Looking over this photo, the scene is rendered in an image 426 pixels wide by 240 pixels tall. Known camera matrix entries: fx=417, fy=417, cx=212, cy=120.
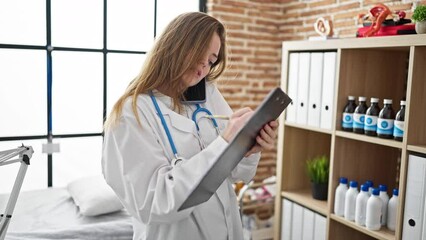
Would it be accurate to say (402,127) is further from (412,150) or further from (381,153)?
(381,153)

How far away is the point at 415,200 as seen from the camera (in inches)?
74.7

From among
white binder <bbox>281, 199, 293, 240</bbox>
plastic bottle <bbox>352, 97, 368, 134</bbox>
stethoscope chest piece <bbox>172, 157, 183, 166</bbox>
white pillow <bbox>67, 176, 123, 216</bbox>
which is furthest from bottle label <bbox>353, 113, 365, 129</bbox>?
white pillow <bbox>67, 176, 123, 216</bbox>

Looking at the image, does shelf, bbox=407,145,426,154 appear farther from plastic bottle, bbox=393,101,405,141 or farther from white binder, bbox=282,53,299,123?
white binder, bbox=282,53,299,123

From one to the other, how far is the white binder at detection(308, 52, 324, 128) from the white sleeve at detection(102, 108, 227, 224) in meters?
1.38

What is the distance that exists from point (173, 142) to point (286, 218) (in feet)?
5.37

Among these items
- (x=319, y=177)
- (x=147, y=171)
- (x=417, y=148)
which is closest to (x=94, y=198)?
(x=147, y=171)

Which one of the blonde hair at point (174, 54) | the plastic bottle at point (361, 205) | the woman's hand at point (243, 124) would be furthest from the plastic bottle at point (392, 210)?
the blonde hair at point (174, 54)

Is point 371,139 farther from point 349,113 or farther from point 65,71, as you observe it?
point 65,71

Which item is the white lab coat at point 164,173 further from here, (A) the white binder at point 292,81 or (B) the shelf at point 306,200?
(A) the white binder at point 292,81

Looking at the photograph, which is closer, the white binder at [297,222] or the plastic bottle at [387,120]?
the plastic bottle at [387,120]

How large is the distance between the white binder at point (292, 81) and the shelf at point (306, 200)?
482 millimetres

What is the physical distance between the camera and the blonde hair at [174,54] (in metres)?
1.34

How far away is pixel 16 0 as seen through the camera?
2.82 meters

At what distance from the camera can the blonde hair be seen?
1.34 m
